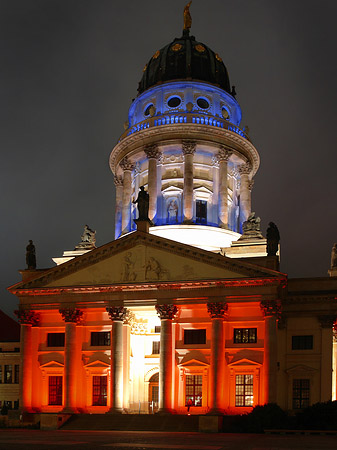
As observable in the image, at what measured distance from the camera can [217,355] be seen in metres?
52.3

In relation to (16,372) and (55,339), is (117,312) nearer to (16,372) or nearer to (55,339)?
(55,339)

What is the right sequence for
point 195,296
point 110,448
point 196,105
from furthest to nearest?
point 196,105
point 195,296
point 110,448

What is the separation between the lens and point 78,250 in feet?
228

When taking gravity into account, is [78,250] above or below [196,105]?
below

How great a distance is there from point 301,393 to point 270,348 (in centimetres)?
672

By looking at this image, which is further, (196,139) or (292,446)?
(196,139)

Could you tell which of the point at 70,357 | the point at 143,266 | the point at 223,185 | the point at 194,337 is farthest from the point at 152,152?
the point at 70,357

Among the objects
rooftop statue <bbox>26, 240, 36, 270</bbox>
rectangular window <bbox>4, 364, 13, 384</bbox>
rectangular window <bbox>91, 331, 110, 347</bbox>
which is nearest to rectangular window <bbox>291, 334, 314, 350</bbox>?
rectangular window <bbox>91, 331, 110, 347</bbox>

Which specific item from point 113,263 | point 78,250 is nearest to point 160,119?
point 78,250

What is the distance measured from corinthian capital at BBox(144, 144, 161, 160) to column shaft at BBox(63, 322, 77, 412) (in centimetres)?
2277

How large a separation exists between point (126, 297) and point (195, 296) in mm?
5577

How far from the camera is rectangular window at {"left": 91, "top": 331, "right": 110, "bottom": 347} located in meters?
57.3

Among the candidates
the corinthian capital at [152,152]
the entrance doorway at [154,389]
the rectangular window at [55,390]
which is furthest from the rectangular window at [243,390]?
the corinthian capital at [152,152]

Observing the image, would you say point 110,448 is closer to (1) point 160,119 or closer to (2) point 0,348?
(2) point 0,348
